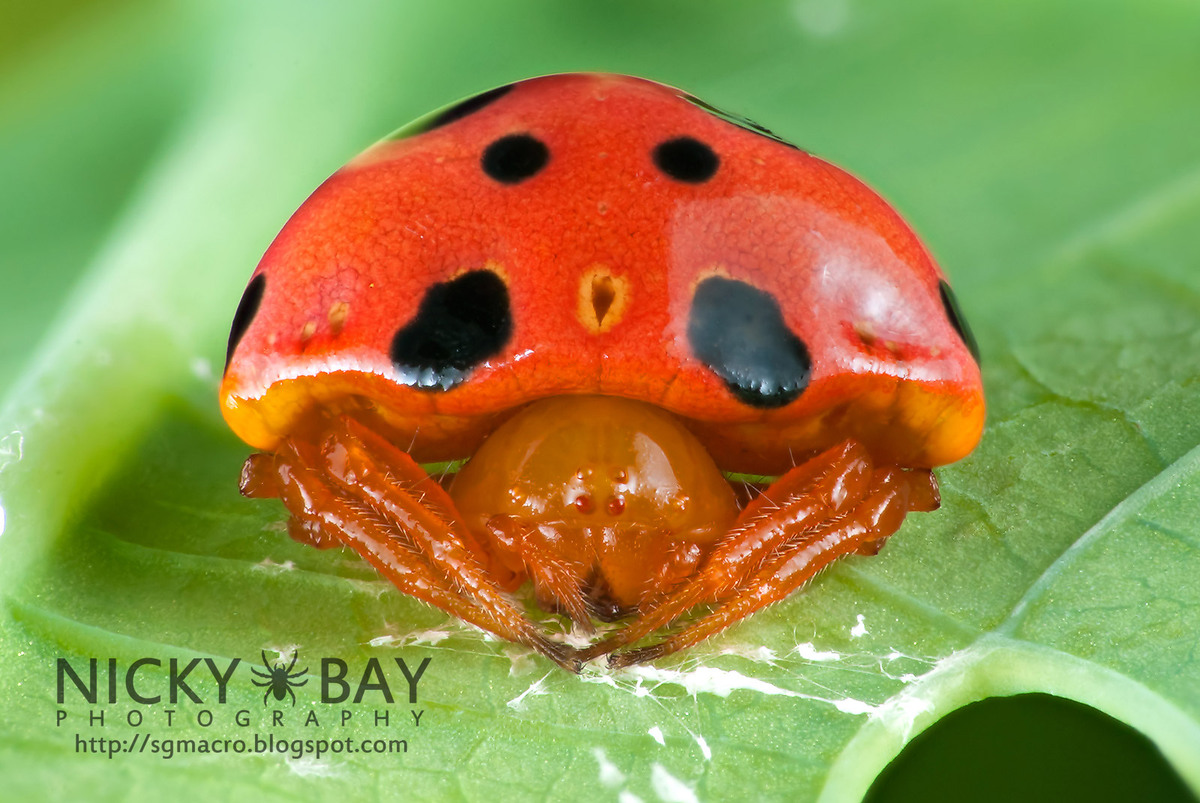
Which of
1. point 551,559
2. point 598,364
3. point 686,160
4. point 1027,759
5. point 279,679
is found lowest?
point 1027,759

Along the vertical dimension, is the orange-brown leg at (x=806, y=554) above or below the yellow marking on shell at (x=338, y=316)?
below

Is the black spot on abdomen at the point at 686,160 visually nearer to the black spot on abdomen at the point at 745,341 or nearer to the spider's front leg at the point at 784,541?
the black spot on abdomen at the point at 745,341

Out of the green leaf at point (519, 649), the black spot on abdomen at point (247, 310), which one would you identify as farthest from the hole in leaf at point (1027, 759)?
the black spot on abdomen at point (247, 310)

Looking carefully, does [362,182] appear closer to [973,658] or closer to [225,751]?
[225,751]

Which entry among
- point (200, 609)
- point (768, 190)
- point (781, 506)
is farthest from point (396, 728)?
point (768, 190)

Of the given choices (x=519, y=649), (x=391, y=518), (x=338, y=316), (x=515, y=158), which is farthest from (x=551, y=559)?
(x=515, y=158)

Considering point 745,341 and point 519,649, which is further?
point 519,649

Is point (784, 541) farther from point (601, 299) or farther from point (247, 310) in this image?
point (247, 310)

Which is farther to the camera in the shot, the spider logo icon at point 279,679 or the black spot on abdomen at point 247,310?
the black spot on abdomen at point 247,310
